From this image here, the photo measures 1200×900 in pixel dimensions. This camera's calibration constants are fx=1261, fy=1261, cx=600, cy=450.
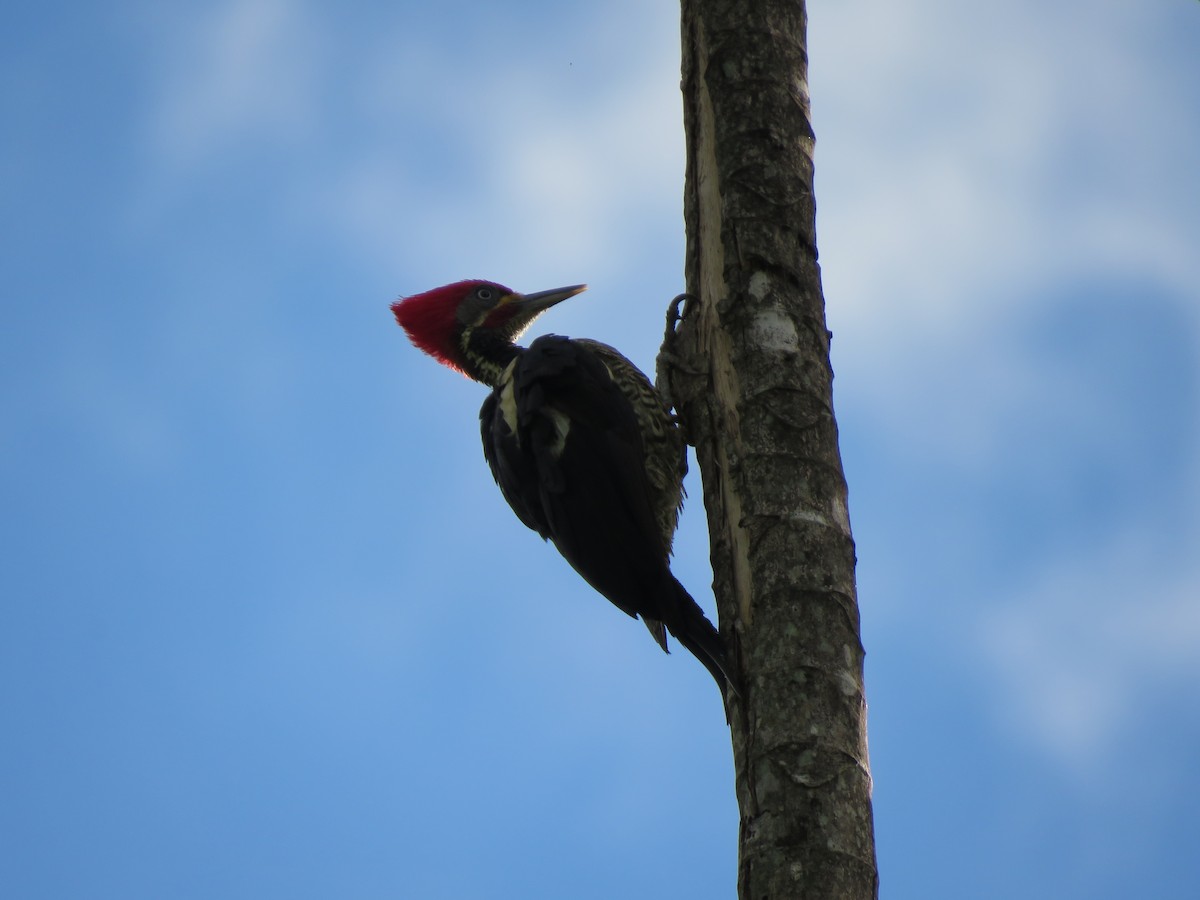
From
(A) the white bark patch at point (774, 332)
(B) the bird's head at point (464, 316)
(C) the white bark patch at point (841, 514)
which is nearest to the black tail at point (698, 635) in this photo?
(C) the white bark patch at point (841, 514)

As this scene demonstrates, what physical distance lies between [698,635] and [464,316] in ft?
7.91

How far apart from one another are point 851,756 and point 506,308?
3121 mm

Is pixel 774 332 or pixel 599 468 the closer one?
pixel 774 332

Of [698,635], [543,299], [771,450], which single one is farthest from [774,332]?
[543,299]

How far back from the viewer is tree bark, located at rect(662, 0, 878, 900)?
8.11ft

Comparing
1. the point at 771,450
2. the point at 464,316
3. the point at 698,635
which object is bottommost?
the point at 698,635

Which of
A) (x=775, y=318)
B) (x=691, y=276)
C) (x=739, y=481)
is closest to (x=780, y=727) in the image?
(x=739, y=481)

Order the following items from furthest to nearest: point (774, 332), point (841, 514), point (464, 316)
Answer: point (464, 316)
point (774, 332)
point (841, 514)

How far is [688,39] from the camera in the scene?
360 centimetres

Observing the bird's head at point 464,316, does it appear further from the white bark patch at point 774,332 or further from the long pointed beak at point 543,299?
the white bark patch at point 774,332

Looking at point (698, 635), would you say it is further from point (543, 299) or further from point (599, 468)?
point (543, 299)

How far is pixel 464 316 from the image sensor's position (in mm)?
5227

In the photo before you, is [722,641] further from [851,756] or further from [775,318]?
[775,318]

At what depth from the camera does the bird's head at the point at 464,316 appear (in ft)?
17.1
